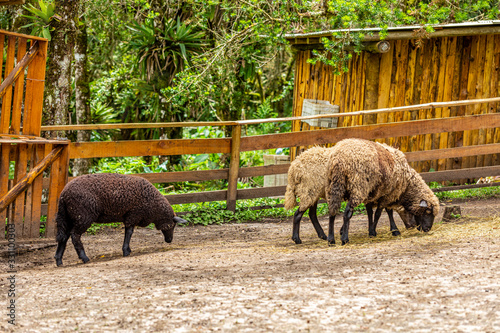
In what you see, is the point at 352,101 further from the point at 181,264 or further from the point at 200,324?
the point at 200,324

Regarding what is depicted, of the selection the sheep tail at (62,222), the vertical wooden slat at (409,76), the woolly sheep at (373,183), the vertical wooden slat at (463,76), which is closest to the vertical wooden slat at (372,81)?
the vertical wooden slat at (409,76)

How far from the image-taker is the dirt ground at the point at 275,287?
3.88 meters

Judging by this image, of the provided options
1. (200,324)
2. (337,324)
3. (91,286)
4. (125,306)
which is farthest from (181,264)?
(337,324)

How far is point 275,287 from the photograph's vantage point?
4695mm

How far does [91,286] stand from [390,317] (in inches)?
104

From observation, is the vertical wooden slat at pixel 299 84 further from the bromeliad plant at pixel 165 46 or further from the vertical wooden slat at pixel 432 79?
the vertical wooden slat at pixel 432 79

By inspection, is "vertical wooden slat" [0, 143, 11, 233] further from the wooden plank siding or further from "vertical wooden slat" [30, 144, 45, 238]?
"vertical wooden slat" [30, 144, 45, 238]

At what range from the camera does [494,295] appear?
423cm

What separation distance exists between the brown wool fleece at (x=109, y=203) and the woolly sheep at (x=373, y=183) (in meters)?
2.28

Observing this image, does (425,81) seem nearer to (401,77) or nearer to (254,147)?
(401,77)

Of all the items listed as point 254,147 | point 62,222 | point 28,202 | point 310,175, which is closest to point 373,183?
point 310,175

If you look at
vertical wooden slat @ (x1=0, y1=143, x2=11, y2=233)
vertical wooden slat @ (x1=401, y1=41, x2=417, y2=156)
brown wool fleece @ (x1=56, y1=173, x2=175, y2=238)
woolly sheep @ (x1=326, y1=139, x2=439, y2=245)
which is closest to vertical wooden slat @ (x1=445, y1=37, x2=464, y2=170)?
vertical wooden slat @ (x1=401, y1=41, x2=417, y2=156)

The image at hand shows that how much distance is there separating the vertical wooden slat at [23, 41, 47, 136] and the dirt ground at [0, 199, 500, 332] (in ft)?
5.38

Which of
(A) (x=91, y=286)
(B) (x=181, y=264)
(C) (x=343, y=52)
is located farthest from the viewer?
(C) (x=343, y=52)
